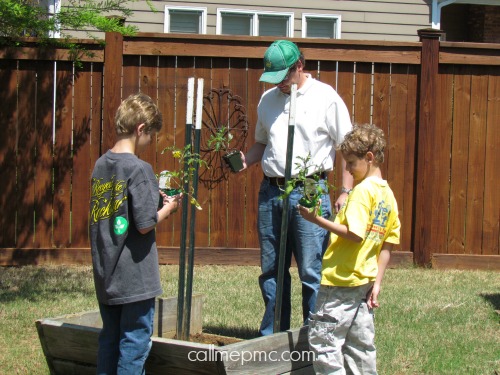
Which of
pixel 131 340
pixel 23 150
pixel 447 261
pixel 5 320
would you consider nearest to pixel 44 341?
pixel 131 340

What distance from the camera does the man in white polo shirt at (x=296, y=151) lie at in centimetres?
462

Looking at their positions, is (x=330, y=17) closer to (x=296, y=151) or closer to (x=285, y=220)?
(x=296, y=151)

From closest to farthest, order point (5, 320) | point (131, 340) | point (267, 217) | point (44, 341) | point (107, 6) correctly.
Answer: point (131, 340)
point (44, 341)
point (267, 217)
point (5, 320)
point (107, 6)

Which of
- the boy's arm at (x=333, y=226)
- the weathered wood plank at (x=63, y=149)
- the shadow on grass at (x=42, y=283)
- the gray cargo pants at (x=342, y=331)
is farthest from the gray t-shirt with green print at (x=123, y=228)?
the weathered wood plank at (x=63, y=149)

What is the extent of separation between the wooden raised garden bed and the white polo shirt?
40.0 inches

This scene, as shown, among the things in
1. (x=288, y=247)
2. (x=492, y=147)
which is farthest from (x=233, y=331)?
(x=492, y=147)

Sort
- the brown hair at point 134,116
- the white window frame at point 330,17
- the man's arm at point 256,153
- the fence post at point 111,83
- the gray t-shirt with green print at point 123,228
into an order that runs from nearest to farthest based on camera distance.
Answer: the gray t-shirt with green print at point 123,228 < the brown hair at point 134,116 < the man's arm at point 256,153 < the fence post at point 111,83 < the white window frame at point 330,17

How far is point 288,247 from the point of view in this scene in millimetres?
4828

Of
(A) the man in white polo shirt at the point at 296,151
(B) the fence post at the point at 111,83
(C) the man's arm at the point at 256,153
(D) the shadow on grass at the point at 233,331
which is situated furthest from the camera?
(B) the fence post at the point at 111,83

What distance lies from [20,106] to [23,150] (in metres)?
0.43

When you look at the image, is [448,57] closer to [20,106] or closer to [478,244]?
[478,244]

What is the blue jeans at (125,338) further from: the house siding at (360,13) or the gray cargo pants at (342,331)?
the house siding at (360,13)

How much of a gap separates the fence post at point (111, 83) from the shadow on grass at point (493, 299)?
379 cm

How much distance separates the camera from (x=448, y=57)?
800 cm
